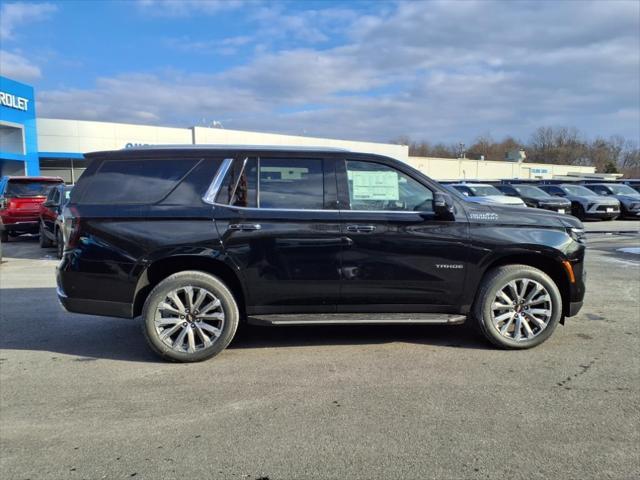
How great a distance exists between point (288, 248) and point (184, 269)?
105 centimetres

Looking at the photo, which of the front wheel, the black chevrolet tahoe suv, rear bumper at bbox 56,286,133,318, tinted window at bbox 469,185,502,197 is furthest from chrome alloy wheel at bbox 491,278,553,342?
tinted window at bbox 469,185,502,197

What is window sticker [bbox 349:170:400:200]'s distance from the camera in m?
4.76

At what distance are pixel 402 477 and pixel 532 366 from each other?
7.15 feet

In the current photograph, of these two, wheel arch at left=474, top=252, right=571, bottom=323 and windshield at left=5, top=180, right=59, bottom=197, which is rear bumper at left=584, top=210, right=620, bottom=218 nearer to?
wheel arch at left=474, top=252, right=571, bottom=323

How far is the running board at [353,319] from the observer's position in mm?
4609

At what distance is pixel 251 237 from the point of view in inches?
180

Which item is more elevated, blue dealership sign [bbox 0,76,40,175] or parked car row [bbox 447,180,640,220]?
blue dealership sign [bbox 0,76,40,175]

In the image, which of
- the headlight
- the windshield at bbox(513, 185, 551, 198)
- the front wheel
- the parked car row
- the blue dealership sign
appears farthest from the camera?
the blue dealership sign

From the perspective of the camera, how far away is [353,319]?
464 centimetres

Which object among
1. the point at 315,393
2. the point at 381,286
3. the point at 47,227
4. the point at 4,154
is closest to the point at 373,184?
the point at 381,286

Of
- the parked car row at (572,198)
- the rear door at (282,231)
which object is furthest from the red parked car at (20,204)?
the parked car row at (572,198)

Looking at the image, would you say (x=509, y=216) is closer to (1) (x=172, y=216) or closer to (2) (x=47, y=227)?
(1) (x=172, y=216)

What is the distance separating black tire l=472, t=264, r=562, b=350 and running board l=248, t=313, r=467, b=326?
A: 0.71 ft

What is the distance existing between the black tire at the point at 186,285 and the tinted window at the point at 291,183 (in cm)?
88
